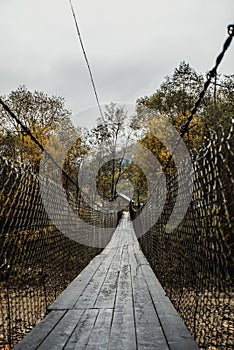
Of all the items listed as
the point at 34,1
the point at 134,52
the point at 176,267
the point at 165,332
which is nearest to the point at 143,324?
the point at 165,332

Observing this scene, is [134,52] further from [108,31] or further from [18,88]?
[18,88]

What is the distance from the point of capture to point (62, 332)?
2064 mm

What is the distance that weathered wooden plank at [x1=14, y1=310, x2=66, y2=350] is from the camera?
5.98 feet

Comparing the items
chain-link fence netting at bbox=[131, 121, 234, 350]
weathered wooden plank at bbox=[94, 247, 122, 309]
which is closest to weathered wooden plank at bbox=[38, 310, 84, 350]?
weathered wooden plank at bbox=[94, 247, 122, 309]

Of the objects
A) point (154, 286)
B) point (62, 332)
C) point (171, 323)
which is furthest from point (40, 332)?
point (154, 286)

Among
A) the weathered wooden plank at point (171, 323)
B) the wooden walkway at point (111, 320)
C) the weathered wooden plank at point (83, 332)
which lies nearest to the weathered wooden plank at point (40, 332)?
the wooden walkway at point (111, 320)

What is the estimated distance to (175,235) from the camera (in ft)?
8.90

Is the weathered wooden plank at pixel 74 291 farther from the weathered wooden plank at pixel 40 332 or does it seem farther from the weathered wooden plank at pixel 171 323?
the weathered wooden plank at pixel 171 323

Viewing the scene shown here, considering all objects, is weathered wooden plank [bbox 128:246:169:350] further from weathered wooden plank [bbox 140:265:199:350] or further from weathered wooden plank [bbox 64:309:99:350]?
weathered wooden plank [bbox 64:309:99:350]

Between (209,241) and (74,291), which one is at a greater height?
(209,241)

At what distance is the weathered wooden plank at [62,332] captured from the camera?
1.84 meters

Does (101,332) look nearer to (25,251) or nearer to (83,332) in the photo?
(83,332)

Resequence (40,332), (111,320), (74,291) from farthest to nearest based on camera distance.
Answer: (74,291), (111,320), (40,332)

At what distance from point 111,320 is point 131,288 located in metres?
1.09
